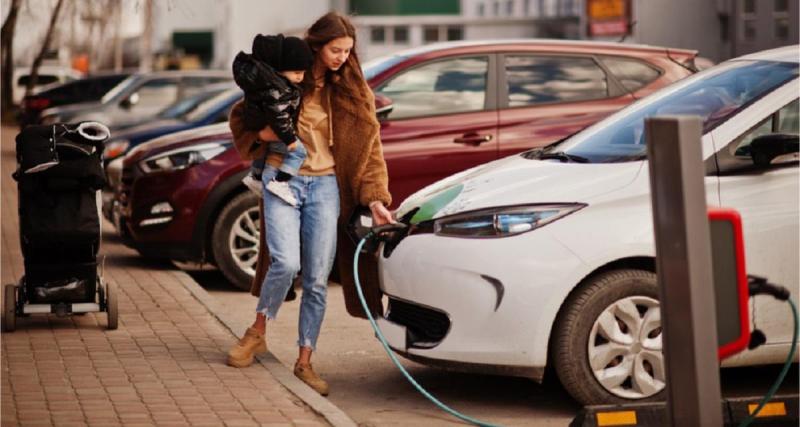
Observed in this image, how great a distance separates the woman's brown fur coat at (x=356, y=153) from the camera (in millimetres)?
7148

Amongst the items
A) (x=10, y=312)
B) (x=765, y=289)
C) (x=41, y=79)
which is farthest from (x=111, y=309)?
(x=41, y=79)

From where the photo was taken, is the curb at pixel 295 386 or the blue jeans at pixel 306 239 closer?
the curb at pixel 295 386

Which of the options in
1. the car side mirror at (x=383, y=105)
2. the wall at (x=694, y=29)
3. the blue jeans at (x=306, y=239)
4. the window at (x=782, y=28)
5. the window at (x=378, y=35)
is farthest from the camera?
the window at (x=378, y=35)

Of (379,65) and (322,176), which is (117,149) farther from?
(322,176)

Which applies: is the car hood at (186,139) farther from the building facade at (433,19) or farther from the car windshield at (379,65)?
the building facade at (433,19)

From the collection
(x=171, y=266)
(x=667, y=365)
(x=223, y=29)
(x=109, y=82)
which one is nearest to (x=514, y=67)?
(x=171, y=266)

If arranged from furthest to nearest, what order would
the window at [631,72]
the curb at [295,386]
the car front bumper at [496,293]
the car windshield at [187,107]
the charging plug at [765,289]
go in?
1. the car windshield at [187,107]
2. the window at [631,72]
3. the car front bumper at [496,293]
4. the curb at [295,386]
5. the charging plug at [765,289]

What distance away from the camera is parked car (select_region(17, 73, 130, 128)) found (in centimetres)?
3070

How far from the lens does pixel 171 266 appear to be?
39.1 feet

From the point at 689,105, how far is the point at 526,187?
1.03 metres

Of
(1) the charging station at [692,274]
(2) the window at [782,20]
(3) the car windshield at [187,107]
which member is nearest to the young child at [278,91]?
(1) the charging station at [692,274]

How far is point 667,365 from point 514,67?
7.19 meters

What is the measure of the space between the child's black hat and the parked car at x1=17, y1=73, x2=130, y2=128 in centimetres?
2407

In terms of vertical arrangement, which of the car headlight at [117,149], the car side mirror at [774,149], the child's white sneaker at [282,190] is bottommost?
the car headlight at [117,149]
